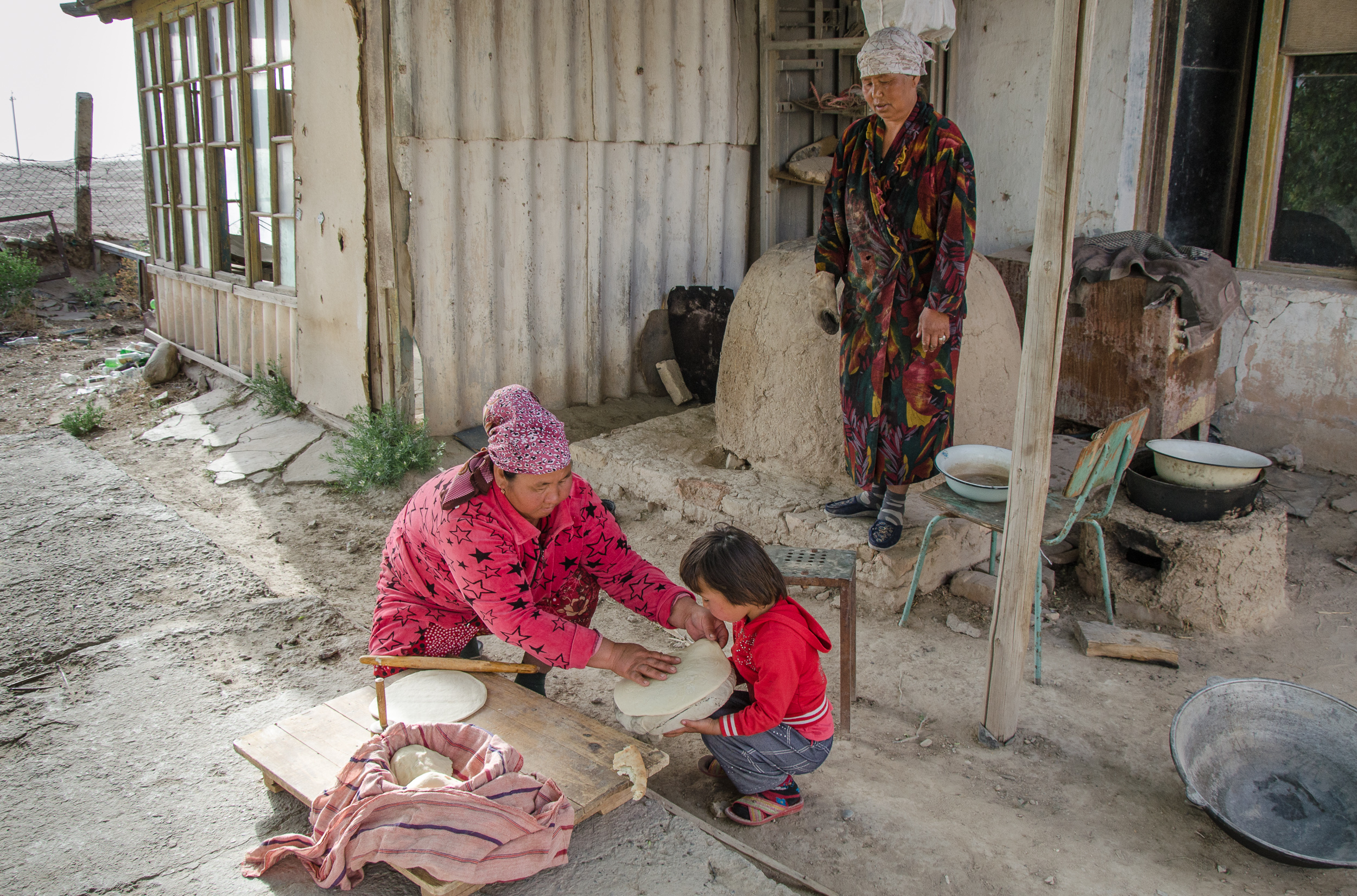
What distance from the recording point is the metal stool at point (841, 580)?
2719mm

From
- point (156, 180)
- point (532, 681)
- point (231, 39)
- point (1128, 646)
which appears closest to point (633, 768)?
point (532, 681)

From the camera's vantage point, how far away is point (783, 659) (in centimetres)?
234

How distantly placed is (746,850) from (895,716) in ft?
3.24

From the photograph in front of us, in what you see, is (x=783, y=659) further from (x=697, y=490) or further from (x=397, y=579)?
(x=697, y=490)

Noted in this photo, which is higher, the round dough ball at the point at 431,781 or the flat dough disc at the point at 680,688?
the flat dough disc at the point at 680,688

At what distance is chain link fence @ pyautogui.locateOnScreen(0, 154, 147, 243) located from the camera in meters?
11.8

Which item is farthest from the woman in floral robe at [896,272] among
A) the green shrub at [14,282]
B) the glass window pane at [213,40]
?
the green shrub at [14,282]

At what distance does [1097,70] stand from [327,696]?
4.96 m

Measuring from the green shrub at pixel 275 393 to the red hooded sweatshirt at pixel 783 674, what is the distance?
4.72 meters

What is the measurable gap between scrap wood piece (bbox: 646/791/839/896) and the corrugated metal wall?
3.57 metres

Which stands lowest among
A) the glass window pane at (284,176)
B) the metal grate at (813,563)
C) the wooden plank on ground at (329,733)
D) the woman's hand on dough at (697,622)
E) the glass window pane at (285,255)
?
the wooden plank on ground at (329,733)

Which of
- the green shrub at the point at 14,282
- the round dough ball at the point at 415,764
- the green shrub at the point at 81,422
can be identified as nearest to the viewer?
the round dough ball at the point at 415,764

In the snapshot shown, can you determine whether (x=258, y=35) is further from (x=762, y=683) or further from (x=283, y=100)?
(x=762, y=683)

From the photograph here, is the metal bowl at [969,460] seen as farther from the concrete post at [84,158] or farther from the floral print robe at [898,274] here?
the concrete post at [84,158]
